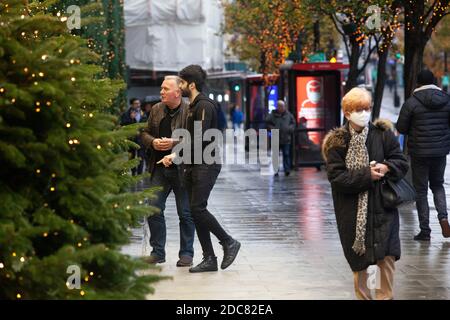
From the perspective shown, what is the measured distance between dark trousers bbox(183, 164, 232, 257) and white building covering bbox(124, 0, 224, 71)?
32830mm

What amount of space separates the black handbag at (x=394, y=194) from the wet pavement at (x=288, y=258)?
4.25ft

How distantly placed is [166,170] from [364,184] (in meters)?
3.50

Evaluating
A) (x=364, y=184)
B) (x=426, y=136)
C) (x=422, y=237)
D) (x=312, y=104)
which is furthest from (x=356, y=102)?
(x=312, y=104)

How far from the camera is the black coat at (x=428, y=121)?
42.0 ft

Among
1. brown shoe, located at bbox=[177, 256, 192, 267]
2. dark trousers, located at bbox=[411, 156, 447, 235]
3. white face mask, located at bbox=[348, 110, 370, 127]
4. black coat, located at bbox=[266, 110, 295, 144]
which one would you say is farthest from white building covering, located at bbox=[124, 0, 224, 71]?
white face mask, located at bbox=[348, 110, 370, 127]

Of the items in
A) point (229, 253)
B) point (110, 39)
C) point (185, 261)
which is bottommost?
point (185, 261)

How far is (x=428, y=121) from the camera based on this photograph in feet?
42.1

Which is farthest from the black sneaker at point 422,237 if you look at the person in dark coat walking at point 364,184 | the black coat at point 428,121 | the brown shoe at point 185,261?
the person in dark coat walking at point 364,184

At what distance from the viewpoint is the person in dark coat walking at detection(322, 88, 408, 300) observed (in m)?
8.22

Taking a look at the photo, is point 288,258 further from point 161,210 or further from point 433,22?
point 433,22

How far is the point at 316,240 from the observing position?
521 inches

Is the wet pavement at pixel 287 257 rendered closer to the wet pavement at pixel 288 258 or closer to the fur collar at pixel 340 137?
the wet pavement at pixel 288 258
